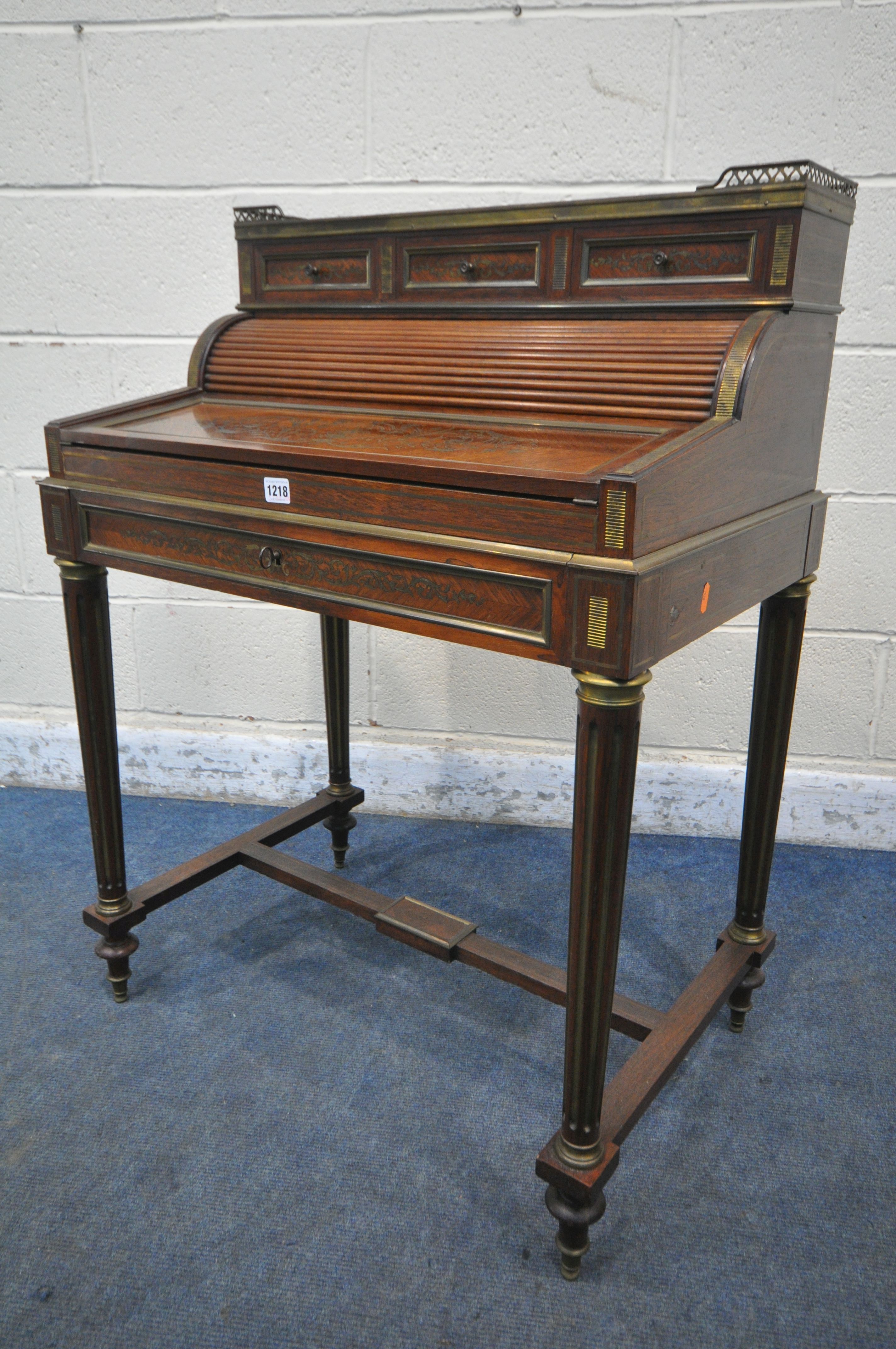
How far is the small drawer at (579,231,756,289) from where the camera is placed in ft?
4.88

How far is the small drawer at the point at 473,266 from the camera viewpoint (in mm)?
1681

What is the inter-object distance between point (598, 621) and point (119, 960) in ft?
4.57

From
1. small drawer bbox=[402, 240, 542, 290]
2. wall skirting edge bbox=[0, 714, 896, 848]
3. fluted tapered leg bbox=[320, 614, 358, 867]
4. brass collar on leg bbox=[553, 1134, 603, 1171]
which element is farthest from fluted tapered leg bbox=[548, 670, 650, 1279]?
A: wall skirting edge bbox=[0, 714, 896, 848]

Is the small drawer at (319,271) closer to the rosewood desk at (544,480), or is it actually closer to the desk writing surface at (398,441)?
the rosewood desk at (544,480)

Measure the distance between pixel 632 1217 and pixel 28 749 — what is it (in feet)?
7.48

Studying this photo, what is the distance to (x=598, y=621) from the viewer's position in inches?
47.9

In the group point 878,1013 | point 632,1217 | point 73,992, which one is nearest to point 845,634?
point 878,1013

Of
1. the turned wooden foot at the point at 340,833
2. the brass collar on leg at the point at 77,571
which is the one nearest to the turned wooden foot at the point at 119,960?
the turned wooden foot at the point at 340,833

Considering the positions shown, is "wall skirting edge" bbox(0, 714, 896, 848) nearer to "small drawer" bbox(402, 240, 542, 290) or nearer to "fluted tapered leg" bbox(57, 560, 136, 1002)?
"fluted tapered leg" bbox(57, 560, 136, 1002)

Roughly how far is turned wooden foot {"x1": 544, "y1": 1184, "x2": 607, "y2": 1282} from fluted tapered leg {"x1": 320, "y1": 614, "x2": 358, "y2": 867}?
126 centimetres

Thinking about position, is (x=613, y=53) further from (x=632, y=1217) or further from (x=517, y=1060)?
(x=632, y=1217)

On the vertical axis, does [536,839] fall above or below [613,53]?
below

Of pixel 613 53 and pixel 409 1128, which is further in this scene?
pixel 613 53

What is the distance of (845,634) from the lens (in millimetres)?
2611
